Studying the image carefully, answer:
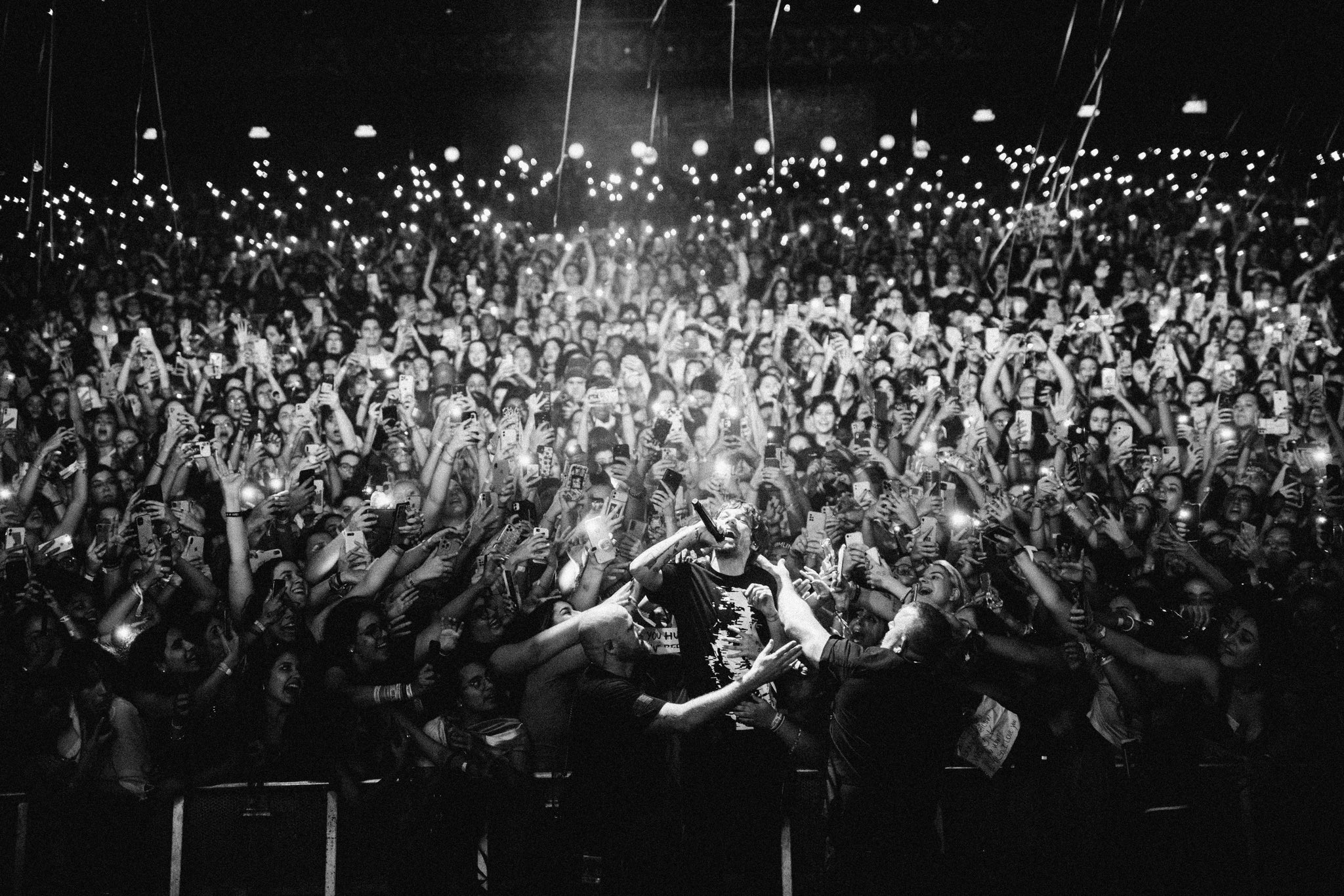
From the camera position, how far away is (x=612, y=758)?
3.40 meters

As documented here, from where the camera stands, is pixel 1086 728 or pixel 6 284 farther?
pixel 6 284

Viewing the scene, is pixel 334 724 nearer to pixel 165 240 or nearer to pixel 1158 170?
pixel 165 240

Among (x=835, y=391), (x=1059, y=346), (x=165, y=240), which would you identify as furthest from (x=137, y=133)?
(x=1059, y=346)

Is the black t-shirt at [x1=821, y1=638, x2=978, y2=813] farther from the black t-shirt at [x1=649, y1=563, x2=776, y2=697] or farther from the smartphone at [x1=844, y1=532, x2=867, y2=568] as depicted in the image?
the smartphone at [x1=844, y1=532, x2=867, y2=568]

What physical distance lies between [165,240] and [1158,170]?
1425 centimetres

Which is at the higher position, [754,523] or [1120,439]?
[1120,439]

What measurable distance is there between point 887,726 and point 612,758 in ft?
3.08

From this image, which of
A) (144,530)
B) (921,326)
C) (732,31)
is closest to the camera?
(144,530)

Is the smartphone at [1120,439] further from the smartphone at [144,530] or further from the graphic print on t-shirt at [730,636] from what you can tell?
the smartphone at [144,530]

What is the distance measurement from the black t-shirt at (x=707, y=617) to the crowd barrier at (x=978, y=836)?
71cm

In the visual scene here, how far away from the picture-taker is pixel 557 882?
12.6 feet

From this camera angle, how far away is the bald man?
3.35 m

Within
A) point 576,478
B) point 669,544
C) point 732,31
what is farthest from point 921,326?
point 732,31

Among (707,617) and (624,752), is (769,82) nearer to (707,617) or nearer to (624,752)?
(707,617)
